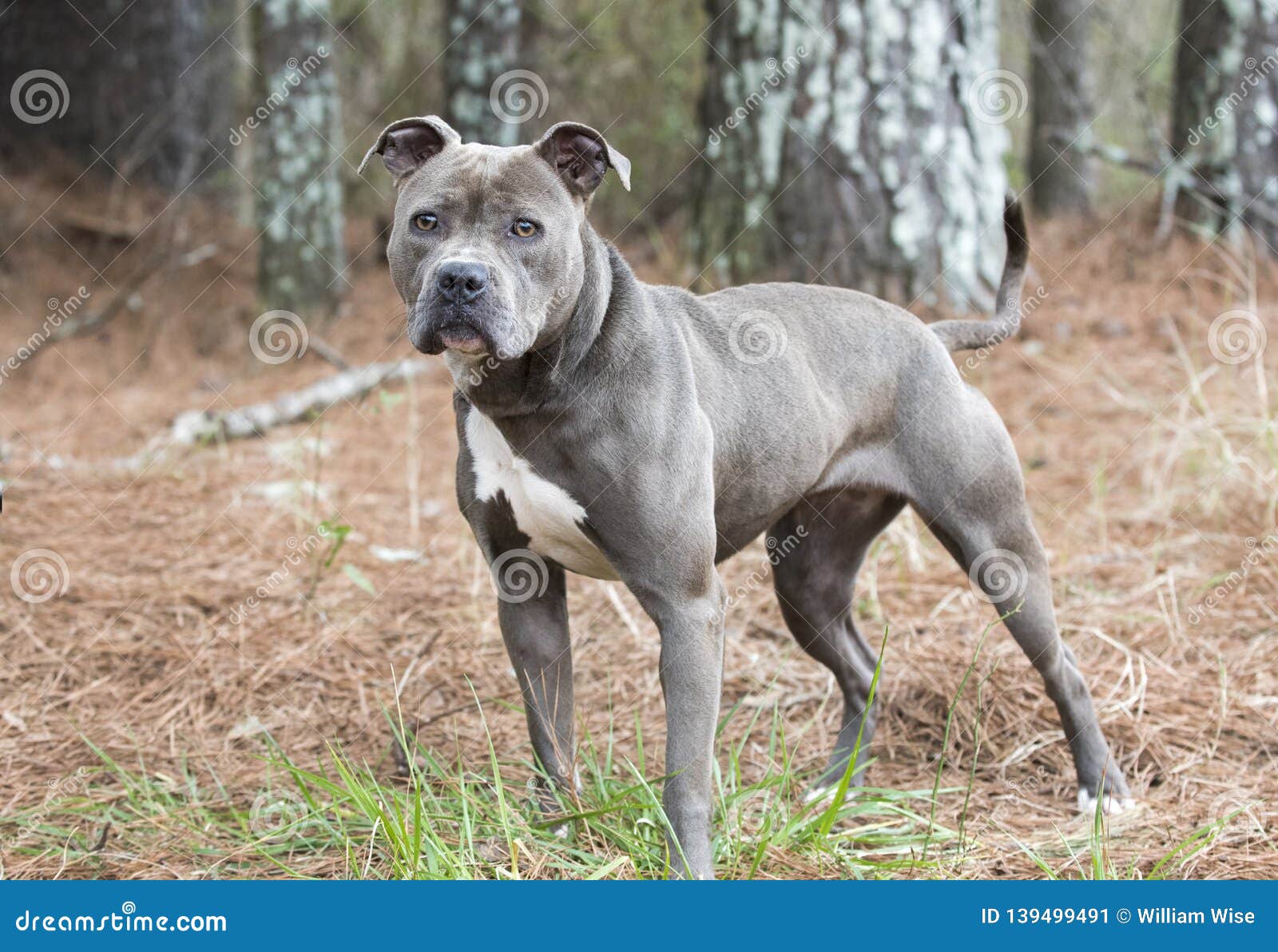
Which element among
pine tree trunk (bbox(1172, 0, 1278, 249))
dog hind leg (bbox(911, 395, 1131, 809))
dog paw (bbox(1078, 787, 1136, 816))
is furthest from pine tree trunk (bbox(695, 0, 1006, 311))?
dog paw (bbox(1078, 787, 1136, 816))

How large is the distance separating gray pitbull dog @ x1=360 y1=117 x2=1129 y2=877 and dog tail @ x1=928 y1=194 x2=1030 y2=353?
0.03 feet

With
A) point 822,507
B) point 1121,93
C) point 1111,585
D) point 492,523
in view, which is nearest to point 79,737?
point 492,523

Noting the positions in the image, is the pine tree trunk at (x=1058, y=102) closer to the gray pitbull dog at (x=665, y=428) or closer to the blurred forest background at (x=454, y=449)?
the blurred forest background at (x=454, y=449)

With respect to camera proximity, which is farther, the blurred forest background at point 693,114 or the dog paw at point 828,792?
the blurred forest background at point 693,114

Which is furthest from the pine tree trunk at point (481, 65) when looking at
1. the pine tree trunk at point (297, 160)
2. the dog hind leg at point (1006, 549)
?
the dog hind leg at point (1006, 549)

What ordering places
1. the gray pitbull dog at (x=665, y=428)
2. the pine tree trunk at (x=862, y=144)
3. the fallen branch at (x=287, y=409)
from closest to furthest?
the gray pitbull dog at (x=665, y=428), the pine tree trunk at (x=862, y=144), the fallen branch at (x=287, y=409)

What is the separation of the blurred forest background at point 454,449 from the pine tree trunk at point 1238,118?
0.02 metres

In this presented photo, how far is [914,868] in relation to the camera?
9.67 ft

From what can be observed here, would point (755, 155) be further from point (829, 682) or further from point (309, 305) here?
point (309, 305)

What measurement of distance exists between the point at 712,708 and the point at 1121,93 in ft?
44.8

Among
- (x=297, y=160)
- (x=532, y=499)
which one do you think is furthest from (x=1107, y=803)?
(x=297, y=160)

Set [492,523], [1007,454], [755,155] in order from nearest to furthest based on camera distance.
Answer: [492,523], [1007,454], [755,155]

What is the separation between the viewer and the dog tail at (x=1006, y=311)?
12.5 ft

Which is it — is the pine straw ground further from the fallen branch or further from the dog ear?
the dog ear
